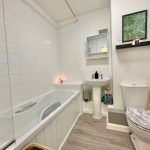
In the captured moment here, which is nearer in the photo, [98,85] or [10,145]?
[10,145]

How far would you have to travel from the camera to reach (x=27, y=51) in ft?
5.79

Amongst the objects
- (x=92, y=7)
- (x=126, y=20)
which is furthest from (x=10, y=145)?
(x=92, y=7)

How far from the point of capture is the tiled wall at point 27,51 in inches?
59.1

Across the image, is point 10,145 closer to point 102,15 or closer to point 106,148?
point 106,148

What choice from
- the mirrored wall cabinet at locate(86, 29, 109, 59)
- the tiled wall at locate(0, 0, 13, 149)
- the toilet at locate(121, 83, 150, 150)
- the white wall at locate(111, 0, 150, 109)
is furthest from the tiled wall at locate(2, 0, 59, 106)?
the toilet at locate(121, 83, 150, 150)

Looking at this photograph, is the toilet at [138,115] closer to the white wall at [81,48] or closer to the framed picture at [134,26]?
the white wall at [81,48]

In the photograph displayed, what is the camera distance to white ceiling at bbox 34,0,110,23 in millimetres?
1935

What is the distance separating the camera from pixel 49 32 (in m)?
2.38

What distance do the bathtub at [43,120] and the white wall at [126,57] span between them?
93 centimetres

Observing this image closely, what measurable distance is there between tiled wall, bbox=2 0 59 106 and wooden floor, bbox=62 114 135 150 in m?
1.03

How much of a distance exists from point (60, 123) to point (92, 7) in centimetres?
239

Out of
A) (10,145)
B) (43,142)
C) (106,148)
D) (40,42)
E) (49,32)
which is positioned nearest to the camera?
(10,145)

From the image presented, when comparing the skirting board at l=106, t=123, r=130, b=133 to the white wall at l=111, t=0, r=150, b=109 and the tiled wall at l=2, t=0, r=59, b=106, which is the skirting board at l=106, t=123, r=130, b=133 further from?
the tiled wall at l=2, t=0, r=59, b=106

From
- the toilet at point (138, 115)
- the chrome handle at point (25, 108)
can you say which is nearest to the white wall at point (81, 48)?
the toilet at point (138, 115)
